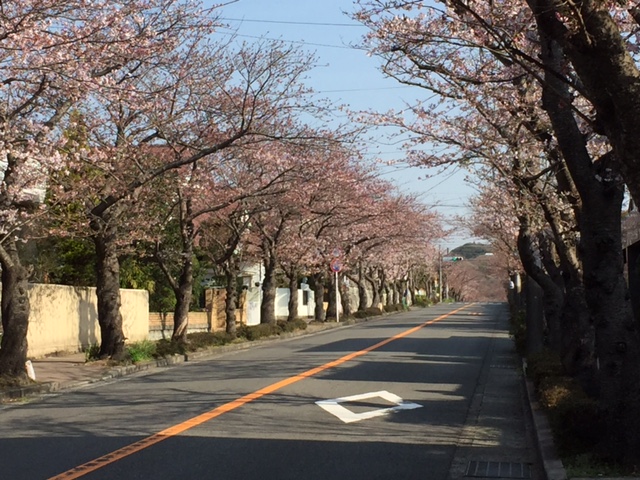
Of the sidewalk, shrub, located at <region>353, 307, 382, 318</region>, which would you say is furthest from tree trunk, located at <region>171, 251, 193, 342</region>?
shrub, located at <region>353, 307, 382, 318</region>

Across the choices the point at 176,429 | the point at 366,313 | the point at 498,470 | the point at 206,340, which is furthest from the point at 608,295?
the point at 366,313

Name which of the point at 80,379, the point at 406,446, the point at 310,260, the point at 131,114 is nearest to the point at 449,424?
the point at 406,446

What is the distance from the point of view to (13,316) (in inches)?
704

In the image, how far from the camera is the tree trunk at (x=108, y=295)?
2244 cm

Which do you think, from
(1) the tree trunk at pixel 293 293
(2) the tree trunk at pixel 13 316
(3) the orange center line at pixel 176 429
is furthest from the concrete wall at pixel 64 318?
(1) the tree trunk at pixel 293 293

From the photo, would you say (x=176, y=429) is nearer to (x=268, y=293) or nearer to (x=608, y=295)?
(x=608, y=295)

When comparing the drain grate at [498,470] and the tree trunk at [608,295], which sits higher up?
the tree trunk at [608,295]

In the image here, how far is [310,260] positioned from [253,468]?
34.0 metres

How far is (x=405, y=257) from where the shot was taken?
69.2 meters

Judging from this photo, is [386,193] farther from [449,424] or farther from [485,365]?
[449,424]

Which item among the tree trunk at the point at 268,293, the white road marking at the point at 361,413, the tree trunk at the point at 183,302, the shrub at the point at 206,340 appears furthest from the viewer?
the tree trunk at the point at 268,293

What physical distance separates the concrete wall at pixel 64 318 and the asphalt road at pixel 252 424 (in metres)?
4.93

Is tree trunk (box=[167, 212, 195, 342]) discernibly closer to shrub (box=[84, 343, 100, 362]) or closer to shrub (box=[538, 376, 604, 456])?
shrub (box=[84, 343, 100, 362])

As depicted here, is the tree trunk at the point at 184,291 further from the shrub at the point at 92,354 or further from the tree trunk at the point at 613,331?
the tree trunk at the point at 613,331
